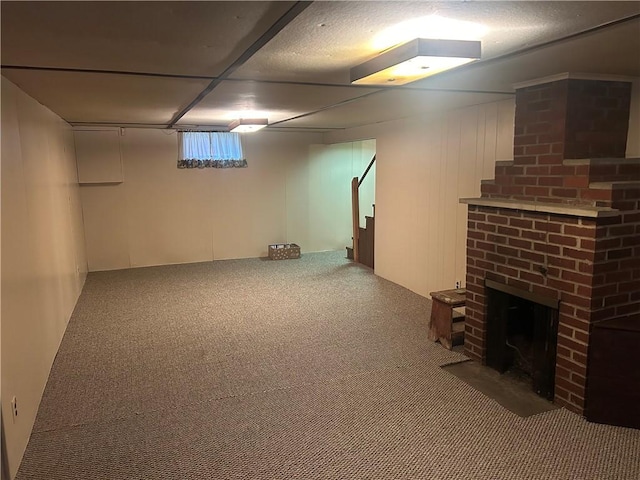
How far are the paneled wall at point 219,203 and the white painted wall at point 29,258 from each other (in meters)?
2.03

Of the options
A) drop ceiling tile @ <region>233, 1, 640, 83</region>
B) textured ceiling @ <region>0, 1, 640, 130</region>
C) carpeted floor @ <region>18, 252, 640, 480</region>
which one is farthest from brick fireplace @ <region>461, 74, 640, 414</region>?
drop ceiling tile @ <region>233, 1, 640, 83</region>

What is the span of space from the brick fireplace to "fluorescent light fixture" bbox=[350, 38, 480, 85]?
4.30 ft

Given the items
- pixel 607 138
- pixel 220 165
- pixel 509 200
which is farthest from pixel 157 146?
pixel 607 138

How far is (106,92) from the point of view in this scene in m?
3.37

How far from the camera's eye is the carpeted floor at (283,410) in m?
2.37

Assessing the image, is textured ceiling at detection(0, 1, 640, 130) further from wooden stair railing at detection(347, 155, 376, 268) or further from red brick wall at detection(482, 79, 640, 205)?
wooden stair railing at detection(347, 155, 376, 268)

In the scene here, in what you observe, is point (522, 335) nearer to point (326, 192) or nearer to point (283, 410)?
point (283, 410)

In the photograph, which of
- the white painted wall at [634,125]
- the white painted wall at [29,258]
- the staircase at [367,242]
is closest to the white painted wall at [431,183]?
the staircase at [367,242]

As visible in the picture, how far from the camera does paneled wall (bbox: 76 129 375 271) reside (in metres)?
6.80

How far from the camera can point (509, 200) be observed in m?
3.27

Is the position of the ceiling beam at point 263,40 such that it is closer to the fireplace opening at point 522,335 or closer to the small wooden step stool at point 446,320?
the fireplace opening at point 522,335

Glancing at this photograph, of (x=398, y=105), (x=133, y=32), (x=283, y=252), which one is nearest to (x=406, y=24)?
(x=133, y=32)

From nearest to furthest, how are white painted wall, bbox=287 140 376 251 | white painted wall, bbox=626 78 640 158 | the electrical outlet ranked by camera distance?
the electrical outlet < white painted wall, bbox=626 78 640 158 < white painted wall, bbox=287 140 376 251

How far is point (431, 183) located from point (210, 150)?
12.0 ft
